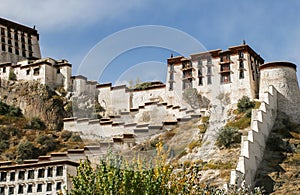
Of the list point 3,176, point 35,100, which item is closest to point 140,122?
point 3,176

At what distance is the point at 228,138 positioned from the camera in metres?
58.2

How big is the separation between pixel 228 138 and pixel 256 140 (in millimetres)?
3503

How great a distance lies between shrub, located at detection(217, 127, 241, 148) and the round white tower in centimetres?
856

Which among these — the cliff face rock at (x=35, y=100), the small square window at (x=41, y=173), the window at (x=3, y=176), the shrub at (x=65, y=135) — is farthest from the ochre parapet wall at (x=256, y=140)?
the cliff face rock at (x=35, y=100)

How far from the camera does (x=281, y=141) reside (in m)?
57.9

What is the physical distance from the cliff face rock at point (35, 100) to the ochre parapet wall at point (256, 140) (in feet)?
118

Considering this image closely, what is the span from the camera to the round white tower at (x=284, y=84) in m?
64.4

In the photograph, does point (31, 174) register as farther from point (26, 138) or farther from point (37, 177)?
point (26, 138)

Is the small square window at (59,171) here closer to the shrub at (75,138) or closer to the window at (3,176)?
the window at (3,176)

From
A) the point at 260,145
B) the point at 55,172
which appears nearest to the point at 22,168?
the point at 55,172

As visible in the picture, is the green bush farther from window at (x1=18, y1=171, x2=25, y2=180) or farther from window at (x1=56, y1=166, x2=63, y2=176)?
window at (x1=56, y1=166, x2=63, y2=176)

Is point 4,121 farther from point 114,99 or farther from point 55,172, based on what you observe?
point 55,172

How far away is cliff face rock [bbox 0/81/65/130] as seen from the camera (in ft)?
284

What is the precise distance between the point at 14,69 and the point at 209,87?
118 ft
